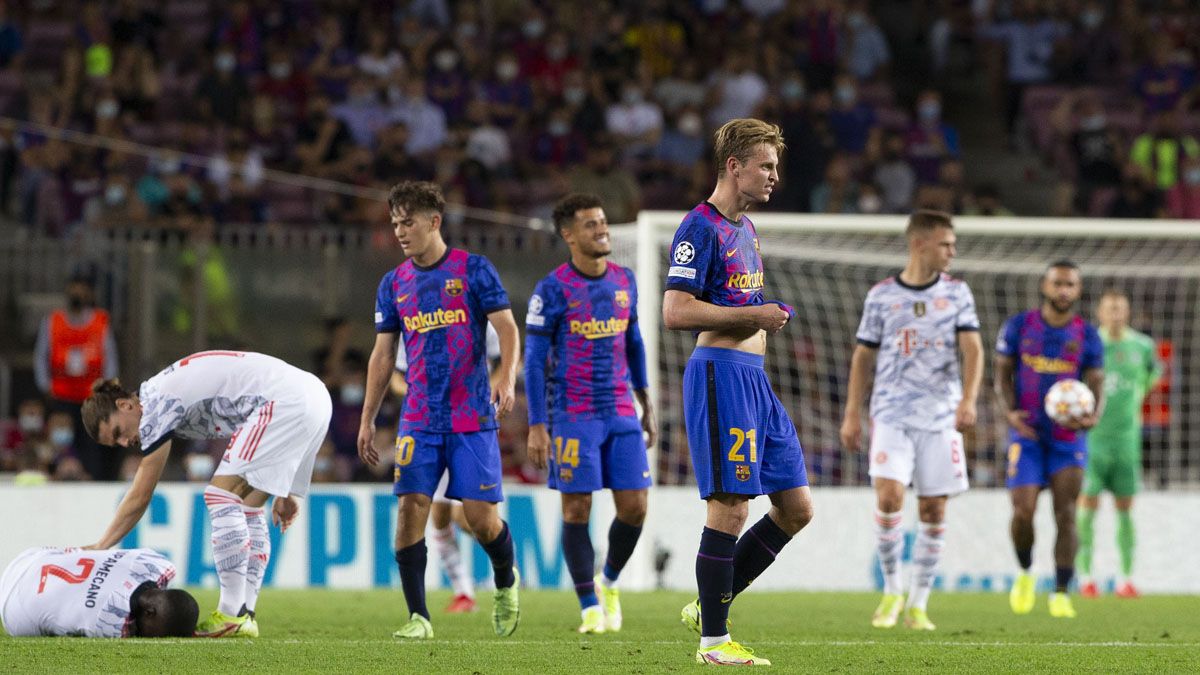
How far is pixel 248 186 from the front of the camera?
18.6 meters

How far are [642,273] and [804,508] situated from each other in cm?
632

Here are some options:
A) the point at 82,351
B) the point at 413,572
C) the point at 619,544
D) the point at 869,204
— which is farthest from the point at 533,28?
the point at 413,572

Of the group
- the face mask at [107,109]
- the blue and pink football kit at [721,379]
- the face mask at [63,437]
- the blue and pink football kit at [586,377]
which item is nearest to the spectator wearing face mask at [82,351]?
the face mask at [63,437]

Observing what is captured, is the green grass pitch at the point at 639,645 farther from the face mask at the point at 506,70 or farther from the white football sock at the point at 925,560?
the face mask at the point at 506,70

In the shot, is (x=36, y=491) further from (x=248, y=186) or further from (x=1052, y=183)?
(x=1052, y=183)

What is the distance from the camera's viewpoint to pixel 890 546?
34.4 ft

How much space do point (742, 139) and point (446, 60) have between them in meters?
13.7

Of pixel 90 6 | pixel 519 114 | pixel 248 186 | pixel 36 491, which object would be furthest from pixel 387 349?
pixel 90 6

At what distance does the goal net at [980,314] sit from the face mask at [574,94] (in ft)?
15.1

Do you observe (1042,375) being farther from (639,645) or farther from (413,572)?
(413,572)

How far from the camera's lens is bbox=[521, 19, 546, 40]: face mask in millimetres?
21219

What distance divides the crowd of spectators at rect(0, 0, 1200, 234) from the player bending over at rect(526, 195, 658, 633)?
840 cm

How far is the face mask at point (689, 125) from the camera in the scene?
2014 centimetres

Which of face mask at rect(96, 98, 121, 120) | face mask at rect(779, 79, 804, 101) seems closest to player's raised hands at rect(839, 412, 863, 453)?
face mask at rect(779, 79, 804, 101)
